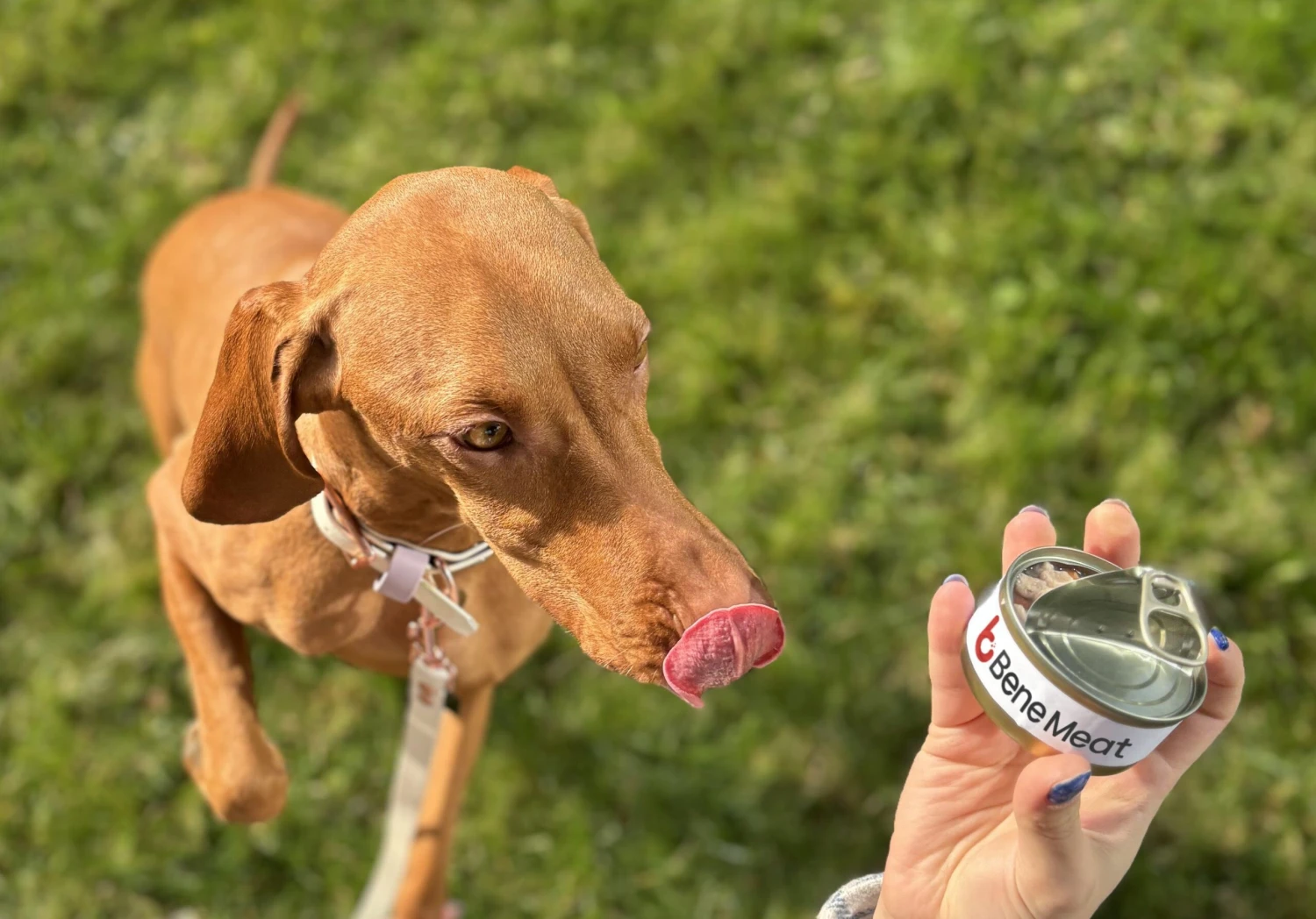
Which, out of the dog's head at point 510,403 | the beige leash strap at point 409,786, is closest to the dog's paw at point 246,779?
the beige leash strap at point 409,786

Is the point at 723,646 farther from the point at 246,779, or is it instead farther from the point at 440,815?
the point at 440,815

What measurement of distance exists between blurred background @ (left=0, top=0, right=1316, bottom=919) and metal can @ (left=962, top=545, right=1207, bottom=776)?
2220 millimetres

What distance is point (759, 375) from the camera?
5.11 meters

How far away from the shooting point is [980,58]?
5.42 m

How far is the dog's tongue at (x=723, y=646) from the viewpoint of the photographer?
2240mm

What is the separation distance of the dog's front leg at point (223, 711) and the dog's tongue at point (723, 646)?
143 centimetres

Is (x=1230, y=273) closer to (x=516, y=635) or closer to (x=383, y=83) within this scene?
(x=516, y=635)

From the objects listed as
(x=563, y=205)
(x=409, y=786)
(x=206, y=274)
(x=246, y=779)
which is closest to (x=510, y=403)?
(x=563, y=205)

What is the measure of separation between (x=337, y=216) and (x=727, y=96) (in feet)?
7.41

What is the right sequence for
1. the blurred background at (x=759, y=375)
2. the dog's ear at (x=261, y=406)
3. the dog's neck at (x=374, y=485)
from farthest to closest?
1. the blurred background at (x=759, y=375)
2. the dog's neck at (x=374, y=485)
3. the dog's ear at (x=261, y=406)

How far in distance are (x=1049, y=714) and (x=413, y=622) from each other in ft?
5.37

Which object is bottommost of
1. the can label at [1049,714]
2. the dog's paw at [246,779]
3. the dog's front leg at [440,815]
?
the dog's front leg at [440,815]

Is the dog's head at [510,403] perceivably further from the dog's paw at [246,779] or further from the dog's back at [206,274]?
the dog's paw at [246,779]

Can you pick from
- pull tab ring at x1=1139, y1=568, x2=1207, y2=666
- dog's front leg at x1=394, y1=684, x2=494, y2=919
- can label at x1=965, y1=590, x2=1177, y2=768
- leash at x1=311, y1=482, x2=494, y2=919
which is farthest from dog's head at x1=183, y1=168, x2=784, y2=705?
dog's front leg at x1=394, y1=684, x2=494, y2=919
